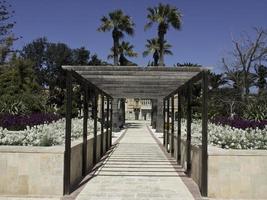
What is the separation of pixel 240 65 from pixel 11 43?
18.0 metres

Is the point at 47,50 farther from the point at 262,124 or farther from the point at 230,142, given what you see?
the point at 230,142

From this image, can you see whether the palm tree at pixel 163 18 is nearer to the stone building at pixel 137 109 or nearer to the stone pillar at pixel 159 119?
the stone pillar at pixel 159 119

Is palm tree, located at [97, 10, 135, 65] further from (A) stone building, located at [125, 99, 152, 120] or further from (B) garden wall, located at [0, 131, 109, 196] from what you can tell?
(A) stone building, located at [125, 99, 152, 120]

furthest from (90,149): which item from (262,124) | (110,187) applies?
→ (262,124)

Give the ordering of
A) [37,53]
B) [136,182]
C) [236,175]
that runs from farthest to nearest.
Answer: [37,53] < [136,182] < [236,175]

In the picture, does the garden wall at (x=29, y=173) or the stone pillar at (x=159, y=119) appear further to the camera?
the stone pillar at (x=159, y=119)

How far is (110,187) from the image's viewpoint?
9078 millimetres

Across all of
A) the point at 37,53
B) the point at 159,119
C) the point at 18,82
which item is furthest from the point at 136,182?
the point at 37,53

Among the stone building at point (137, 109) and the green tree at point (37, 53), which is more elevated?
the green tree at point (37, 53)

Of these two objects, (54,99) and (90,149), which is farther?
(54,99)

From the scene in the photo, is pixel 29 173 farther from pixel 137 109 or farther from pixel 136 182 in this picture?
pixel 137 109

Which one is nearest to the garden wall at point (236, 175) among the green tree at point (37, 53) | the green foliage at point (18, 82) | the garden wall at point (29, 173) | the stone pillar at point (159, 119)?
the garden wall at point (29, 173)

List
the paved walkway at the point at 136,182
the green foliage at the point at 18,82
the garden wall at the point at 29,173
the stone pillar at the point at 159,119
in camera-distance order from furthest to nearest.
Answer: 1. the stone pillar at the point at 159,119
2. the green foliage at the point at 18,82
3. the paved walkway at the point at 136,182
4. the garden wall at the point at 29,173

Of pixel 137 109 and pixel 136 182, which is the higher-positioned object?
pixel 137 109
